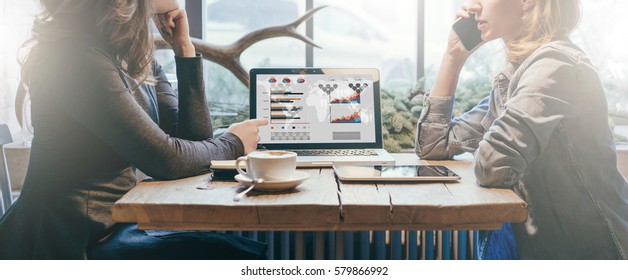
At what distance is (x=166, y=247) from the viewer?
1.15 metres

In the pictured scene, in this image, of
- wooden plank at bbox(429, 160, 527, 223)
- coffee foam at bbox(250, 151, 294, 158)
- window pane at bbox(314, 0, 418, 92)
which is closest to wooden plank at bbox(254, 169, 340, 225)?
coffee foam at bbox(250, 151, 294, 158)

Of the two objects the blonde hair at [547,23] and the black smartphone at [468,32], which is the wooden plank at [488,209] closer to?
the blonde hair at [547,23]

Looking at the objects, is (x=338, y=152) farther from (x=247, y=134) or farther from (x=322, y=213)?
(x=322, y=213)

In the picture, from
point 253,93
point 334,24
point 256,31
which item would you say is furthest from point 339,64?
point 253,93

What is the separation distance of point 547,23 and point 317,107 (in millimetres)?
632

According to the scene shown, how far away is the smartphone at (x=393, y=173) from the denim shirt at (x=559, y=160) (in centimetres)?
9

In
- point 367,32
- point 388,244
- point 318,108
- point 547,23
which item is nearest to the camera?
point 547,23

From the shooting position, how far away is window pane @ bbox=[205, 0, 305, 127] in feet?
7.45

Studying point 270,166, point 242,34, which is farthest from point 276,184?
point 242,34

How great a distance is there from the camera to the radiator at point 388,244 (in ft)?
5.97

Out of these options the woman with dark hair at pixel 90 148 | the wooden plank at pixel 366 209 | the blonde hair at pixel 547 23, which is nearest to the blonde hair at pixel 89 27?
the woman with dark hair at pixel 90 148
